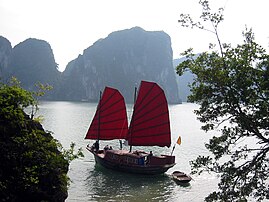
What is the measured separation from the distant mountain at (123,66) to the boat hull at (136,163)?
473 feet

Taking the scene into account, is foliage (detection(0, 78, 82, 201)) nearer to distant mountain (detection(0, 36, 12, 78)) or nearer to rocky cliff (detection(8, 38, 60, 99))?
distant mountain (detection(0, 36, 12, 78))

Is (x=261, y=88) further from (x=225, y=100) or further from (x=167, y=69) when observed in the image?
(x=167, y=69)

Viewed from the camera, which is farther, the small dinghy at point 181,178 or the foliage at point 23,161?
the small dinghy at point 181,178

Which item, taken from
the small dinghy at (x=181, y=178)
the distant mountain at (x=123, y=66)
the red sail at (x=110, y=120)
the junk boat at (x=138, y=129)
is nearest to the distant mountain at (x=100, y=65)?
the distant mountain at (x=123, y=66)

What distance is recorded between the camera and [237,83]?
597 cm

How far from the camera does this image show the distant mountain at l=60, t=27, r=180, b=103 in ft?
562

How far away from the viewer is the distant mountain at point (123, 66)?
171250 mm

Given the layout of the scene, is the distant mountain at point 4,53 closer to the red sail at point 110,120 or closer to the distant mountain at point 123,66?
the distant mountain at point 123,66

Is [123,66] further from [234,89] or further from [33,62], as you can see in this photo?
[234,89]

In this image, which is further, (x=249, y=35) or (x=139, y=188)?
(x=139, y=188)

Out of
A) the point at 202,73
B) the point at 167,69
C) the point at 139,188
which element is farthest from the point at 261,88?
the point at 167,69

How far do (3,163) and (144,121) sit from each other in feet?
52.3

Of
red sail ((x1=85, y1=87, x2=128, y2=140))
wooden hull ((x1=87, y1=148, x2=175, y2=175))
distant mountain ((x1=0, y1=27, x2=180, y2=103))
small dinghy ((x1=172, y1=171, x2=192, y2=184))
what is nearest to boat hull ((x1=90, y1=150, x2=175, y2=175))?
wooden hull ((x1=87, y1=148, x2=175, y2=175))

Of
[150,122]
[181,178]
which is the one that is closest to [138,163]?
[181,178]
